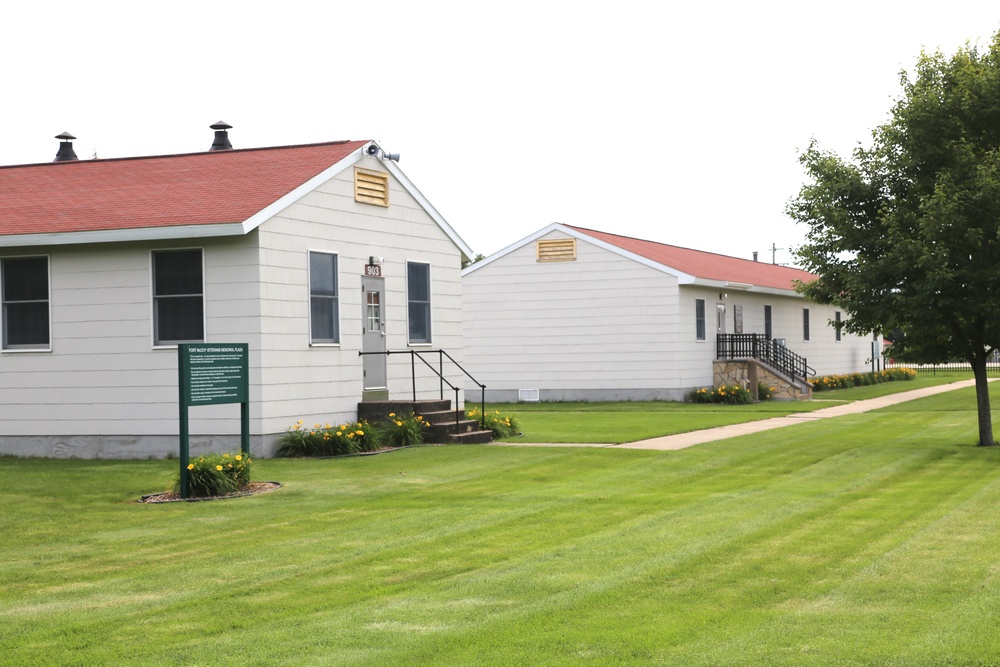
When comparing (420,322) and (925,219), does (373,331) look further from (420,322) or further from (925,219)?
(925,219)

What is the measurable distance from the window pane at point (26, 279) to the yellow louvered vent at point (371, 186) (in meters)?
5.31

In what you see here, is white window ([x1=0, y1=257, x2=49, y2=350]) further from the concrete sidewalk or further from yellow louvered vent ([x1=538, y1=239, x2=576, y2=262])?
yellow louvered vent ([x1=538, y1=239, x2=576, y2=262])

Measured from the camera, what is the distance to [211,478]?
1423cm

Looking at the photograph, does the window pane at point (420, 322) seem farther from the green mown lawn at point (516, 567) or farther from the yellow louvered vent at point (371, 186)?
the green mown lawn at point (516, 567)

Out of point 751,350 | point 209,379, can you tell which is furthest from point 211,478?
point 751,350

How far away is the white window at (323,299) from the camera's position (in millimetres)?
19828

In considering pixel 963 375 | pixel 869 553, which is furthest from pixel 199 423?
pixel 963 375

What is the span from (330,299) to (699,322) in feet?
59.1

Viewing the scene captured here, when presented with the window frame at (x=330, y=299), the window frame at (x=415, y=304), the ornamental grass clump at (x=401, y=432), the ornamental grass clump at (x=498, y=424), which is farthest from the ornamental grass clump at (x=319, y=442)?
the window frame at (x=415, y=304)

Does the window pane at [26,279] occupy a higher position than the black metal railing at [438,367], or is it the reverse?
the window pane at [26,279]

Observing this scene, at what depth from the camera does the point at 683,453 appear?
18.2 m

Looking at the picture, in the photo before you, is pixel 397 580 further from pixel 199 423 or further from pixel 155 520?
pixel 199 423

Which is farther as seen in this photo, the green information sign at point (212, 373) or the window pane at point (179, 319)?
the window pane at point (179, 319)

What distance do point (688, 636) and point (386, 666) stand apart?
1819 mm
